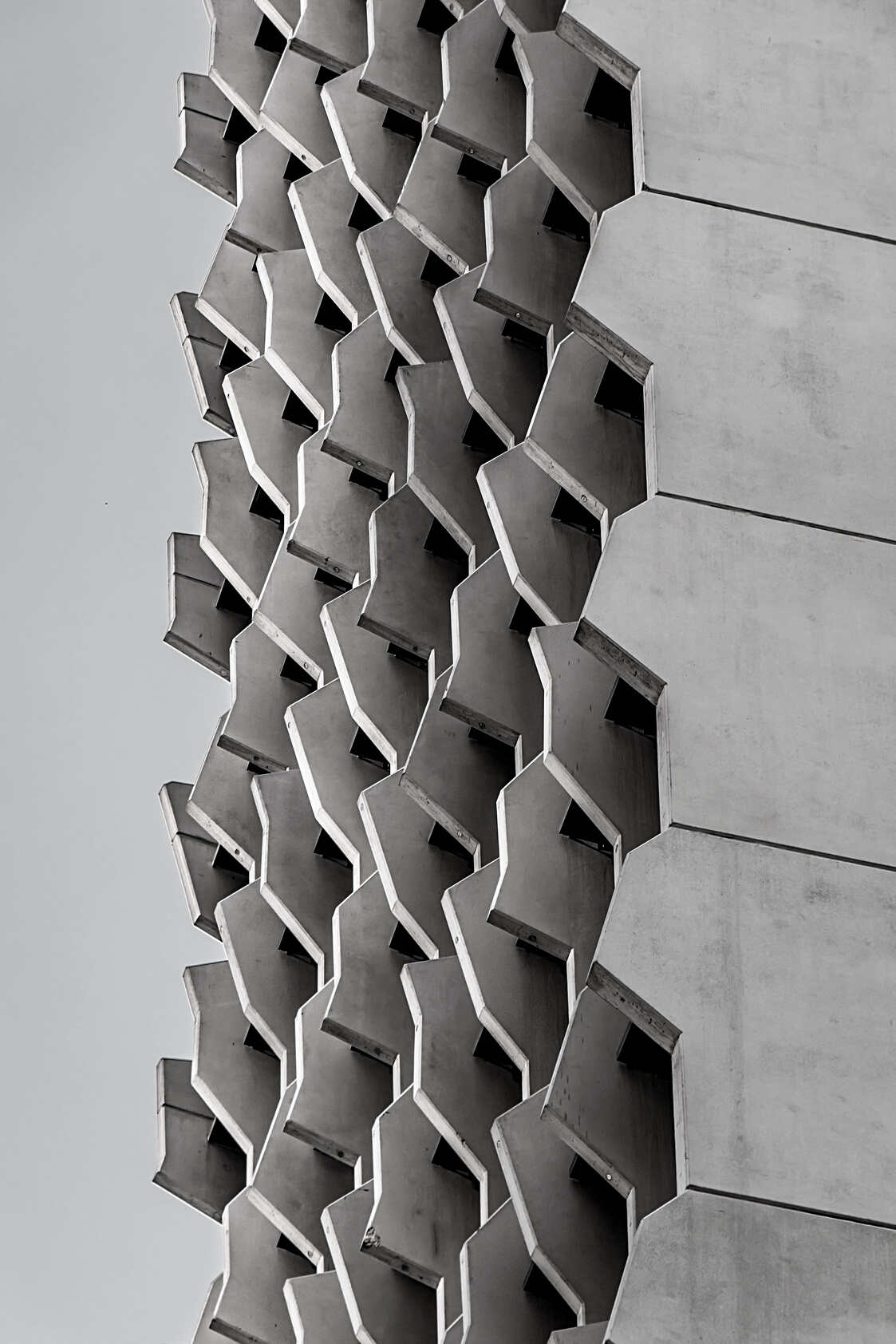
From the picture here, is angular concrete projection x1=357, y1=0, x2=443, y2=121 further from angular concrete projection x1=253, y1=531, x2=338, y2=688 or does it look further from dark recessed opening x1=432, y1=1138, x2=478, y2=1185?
dark recessed opening x1=432, y1=1138, x2=478, y2=1185

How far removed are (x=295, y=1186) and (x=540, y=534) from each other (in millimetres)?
6362

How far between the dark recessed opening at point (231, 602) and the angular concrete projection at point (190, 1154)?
541cm

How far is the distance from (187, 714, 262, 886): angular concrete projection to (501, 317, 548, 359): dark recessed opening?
587 centimetres

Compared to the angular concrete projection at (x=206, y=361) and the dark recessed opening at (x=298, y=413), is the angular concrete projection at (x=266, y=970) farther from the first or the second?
the angular concrete projection at (x=206, y=361)

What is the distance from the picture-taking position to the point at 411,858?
62.5ft

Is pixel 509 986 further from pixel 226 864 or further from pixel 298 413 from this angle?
pixel 298 413

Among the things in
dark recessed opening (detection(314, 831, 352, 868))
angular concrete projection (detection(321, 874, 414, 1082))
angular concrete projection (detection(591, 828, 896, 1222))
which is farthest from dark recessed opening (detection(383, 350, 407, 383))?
angular concrete projection (detection(591, 828, 896, 1222))

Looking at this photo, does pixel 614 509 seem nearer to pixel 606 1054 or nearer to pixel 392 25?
pixel 606 1054

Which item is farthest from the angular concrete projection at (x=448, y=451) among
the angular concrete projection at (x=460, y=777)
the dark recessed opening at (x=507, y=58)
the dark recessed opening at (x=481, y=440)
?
the dark recessed opening at (x=507, y=58)

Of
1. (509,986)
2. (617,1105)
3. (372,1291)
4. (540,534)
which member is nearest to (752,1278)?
(617,1105)

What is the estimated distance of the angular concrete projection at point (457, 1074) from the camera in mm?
16812

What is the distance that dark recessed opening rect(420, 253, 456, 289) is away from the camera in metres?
22.4

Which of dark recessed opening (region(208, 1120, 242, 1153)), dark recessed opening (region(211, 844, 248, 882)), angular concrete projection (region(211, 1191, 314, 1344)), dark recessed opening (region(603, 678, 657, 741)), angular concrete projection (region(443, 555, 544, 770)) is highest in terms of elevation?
dark recessed opening (region(603, 678, 657, 741))

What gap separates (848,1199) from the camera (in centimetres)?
1356
